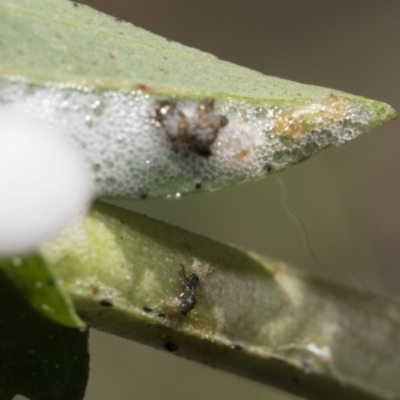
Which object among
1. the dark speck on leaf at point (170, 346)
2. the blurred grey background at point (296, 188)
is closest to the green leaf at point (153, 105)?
the dark speck on leaf at point (170, 346)

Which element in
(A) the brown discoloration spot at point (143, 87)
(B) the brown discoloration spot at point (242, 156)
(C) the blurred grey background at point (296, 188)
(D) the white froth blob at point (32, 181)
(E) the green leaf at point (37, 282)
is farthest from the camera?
(C) the blurred grey background at point (296, 188)

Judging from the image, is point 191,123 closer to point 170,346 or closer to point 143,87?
point 143,87

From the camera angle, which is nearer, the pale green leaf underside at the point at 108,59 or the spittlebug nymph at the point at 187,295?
the pale green leaf underside at the point at 108,59

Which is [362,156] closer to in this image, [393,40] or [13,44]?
[393,40]

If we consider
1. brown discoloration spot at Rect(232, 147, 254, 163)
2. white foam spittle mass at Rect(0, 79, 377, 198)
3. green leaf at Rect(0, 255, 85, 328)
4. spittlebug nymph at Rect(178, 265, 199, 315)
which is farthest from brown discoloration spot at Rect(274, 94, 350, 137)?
green leaf at Rect(0, 255, 85, 328)

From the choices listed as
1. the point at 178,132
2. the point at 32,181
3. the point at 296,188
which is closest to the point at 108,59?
the point at 178,132

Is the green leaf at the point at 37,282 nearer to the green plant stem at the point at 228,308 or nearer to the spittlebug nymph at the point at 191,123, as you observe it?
the green plant stem at the point at 228,308
